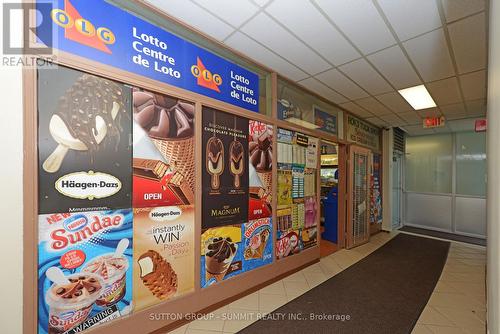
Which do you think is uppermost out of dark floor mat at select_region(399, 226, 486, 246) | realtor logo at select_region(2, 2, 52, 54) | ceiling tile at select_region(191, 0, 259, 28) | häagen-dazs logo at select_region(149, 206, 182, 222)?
ceiling tile at select_region(191, 0, 259, 28)

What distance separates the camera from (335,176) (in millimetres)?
4895

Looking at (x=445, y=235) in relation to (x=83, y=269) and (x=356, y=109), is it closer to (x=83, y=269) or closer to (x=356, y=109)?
(x=356, y=109)

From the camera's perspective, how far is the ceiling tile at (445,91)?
10.5ft

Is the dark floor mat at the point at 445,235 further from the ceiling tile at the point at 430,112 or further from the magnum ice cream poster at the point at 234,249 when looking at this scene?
the magnum ice cream poster at the point at 234,249

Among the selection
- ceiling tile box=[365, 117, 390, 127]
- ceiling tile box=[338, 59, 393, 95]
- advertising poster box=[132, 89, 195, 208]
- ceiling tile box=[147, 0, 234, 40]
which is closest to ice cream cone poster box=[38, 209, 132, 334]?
advertising poster box=[132, 89, 195, 208]

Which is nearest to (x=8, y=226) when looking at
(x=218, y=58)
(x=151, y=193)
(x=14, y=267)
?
(x=14, y=267)

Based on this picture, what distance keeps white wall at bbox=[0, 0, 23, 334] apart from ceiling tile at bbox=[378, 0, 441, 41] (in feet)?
8.84

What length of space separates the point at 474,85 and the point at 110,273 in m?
5.07

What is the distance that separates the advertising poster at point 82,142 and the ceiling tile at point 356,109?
150 inches

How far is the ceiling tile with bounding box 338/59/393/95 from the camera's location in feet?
9.26

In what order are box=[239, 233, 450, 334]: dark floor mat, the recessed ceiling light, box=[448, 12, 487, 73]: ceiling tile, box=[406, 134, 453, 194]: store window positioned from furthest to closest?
box=[406, 134, 453, 194]: store window
the recessed ceiling light
box=[239, 233, 450, 334]: dark floor mat
box=[448, 12, 487, 73]: ceiling tile

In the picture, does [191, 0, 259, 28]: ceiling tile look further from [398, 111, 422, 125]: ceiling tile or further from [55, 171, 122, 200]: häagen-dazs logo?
[398, 111, 422, 125]: ceiling tile

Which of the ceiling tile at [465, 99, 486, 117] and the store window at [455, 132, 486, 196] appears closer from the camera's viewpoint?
the ceiling tile at [465, 99, 486, 117]

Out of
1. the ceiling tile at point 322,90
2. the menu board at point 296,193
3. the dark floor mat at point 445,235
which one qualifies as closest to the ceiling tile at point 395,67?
the ceiling tile at point 322,90
